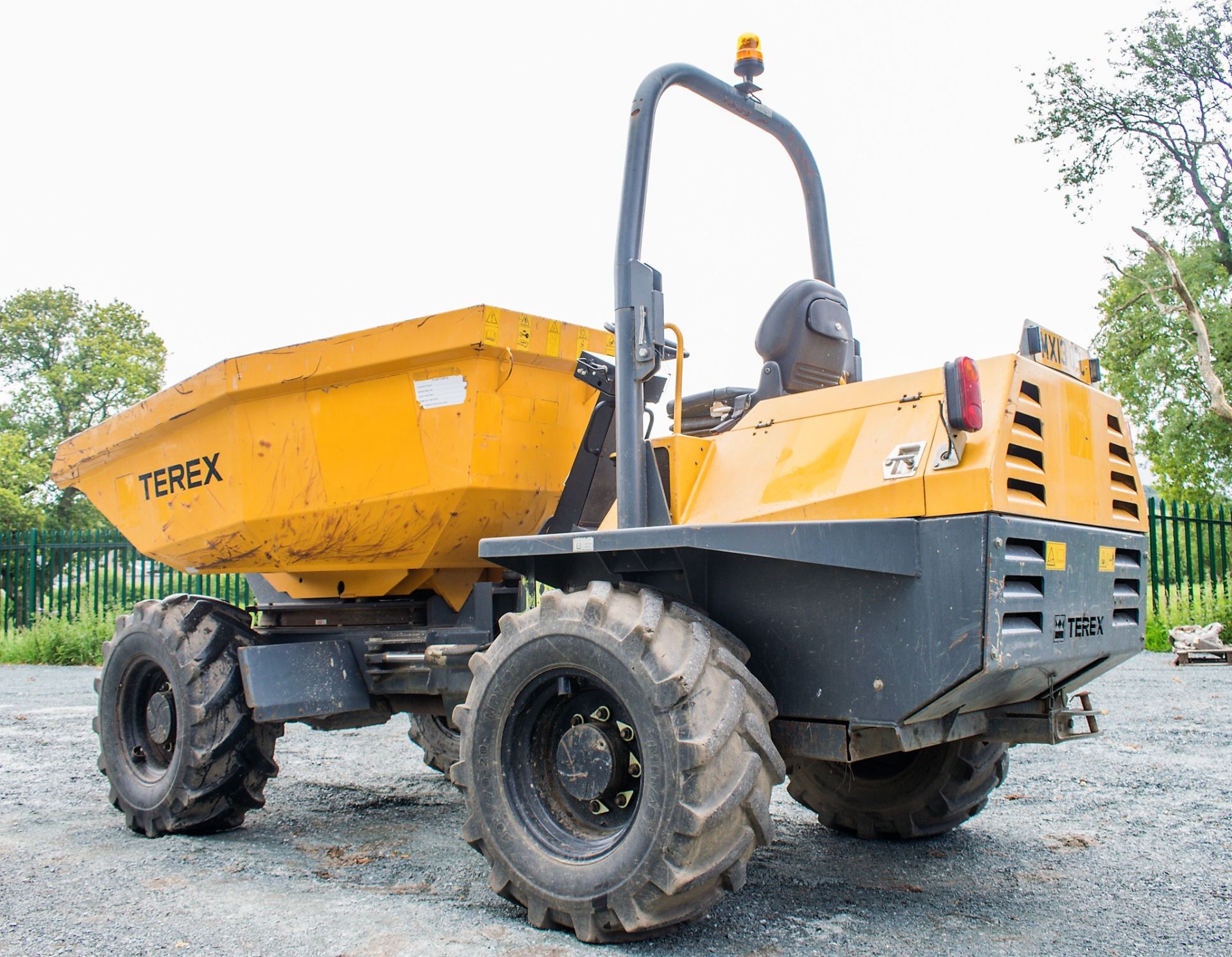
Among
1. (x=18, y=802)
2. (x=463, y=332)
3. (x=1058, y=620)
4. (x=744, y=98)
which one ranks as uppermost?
(x=744, y=98)

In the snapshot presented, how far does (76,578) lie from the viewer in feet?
54.0

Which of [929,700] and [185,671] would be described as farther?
[185,671]

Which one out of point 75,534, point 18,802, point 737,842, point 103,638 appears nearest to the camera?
point 737,842

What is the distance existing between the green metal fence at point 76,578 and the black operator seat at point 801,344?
13159 millimetres

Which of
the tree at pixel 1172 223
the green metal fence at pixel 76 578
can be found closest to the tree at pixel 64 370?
the green metal fence at pixel 76 578

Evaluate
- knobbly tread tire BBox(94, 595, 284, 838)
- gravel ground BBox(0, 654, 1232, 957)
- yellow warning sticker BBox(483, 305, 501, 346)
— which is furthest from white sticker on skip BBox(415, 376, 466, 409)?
gravel ground BBox(0, 654, 1232, 957)

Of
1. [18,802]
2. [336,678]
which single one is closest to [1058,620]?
[336,678]

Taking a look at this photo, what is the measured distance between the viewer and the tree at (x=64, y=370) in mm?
26984

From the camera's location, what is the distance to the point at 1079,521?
3.54m

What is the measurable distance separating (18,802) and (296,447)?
2460 mm

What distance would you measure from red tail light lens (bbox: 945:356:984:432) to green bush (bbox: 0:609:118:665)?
13.4 metres

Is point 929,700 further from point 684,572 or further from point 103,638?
point 103,638

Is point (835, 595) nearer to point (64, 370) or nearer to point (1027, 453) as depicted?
point (1027, 453)

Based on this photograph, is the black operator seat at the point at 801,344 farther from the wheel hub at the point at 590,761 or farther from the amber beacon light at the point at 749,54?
the wheel hub at the point at 590,761
